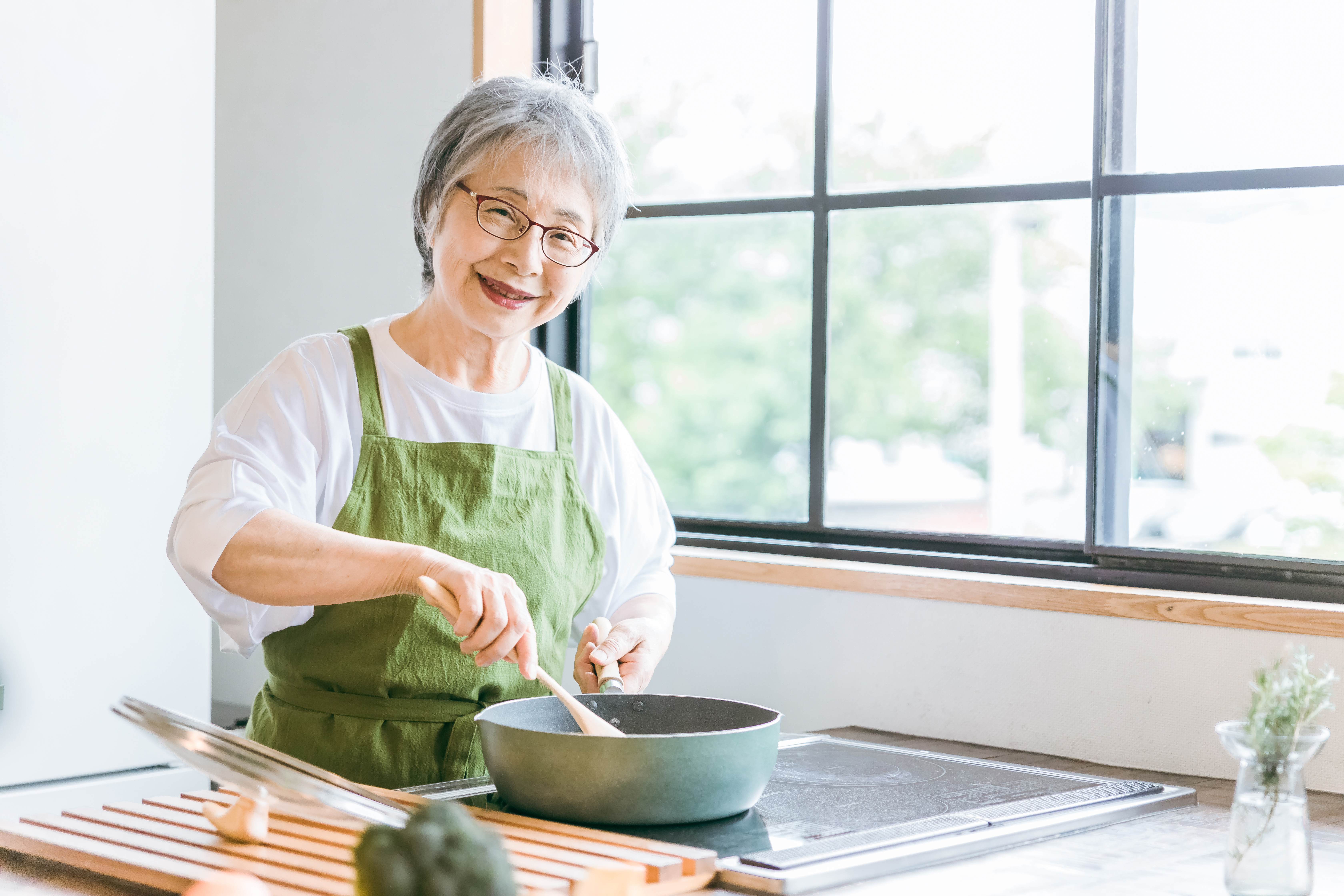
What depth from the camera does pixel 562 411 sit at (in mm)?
1791

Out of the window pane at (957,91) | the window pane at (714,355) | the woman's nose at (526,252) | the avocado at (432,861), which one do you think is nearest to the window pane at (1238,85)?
the window pane at (957,91)

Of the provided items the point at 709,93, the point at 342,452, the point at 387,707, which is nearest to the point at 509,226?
the point at 342,452

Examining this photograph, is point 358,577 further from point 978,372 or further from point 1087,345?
point 978,372

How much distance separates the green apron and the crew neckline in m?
0.02

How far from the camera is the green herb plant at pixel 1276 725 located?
1.05 meters

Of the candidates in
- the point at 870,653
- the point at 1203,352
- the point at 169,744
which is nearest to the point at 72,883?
the point at 169,744

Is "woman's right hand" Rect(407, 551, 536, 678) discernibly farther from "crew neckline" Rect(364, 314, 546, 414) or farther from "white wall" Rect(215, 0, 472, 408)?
"white wall" Rect(215, 0, 472, 408)

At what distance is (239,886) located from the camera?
0.82 meters

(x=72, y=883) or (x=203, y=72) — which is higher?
(x=203, y=72)

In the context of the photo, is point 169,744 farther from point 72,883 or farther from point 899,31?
point 899,31

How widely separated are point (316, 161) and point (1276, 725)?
2344mm

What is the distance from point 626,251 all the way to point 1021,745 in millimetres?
1661

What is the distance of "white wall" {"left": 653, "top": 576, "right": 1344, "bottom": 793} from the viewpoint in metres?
1.81

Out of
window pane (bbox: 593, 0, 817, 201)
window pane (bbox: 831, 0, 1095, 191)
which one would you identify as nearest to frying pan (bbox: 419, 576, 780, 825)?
window pane (bbox: 831, 0, 1095, 191)
